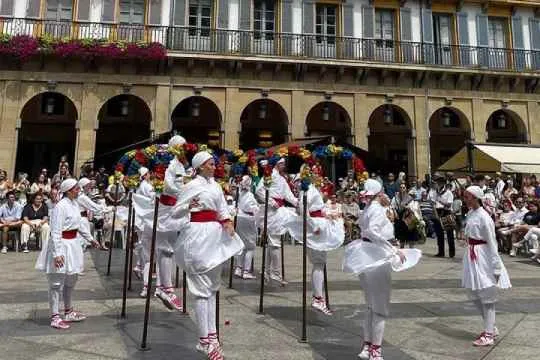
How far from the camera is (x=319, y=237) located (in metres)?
6.62

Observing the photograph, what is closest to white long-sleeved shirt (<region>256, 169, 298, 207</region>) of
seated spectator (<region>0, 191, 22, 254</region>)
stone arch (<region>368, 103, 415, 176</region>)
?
seated spectator (<region>0, 191, 22, 254</region>)

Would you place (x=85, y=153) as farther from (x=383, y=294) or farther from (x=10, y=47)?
(x=383, y=294)

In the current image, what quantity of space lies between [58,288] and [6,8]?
18.0 meters

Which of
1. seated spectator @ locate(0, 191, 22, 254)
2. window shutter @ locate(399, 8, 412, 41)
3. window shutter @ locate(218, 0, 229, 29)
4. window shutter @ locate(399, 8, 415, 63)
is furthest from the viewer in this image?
window shutter @ locate(399, 8, 412, 41)

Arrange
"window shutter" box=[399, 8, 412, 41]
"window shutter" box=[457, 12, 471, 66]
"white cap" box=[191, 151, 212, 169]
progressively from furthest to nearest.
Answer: "window shutter" box=[457, 12, 471, 66], "window shutter" box=[399, 8, 412, 41], "white cap" box=[191, 151, 212, 169]

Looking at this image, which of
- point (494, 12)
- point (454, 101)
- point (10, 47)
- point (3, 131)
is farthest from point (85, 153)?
point (494, 12)

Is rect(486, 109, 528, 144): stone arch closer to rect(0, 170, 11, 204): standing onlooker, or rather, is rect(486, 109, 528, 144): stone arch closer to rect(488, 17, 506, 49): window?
rect(488, 17, 506, 49): window

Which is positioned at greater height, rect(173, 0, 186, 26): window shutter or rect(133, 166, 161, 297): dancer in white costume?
rect(173, 0, 186, 26): window shutter

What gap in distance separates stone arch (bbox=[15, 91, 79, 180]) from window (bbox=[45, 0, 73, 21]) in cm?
398

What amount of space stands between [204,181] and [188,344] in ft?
5.89

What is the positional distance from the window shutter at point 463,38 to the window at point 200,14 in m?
12.1

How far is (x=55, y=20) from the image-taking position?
762 inches

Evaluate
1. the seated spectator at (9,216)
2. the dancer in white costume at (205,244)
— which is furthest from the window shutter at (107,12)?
the dancer in white costume at (205,244)

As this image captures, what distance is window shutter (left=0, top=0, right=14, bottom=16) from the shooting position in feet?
62.7
